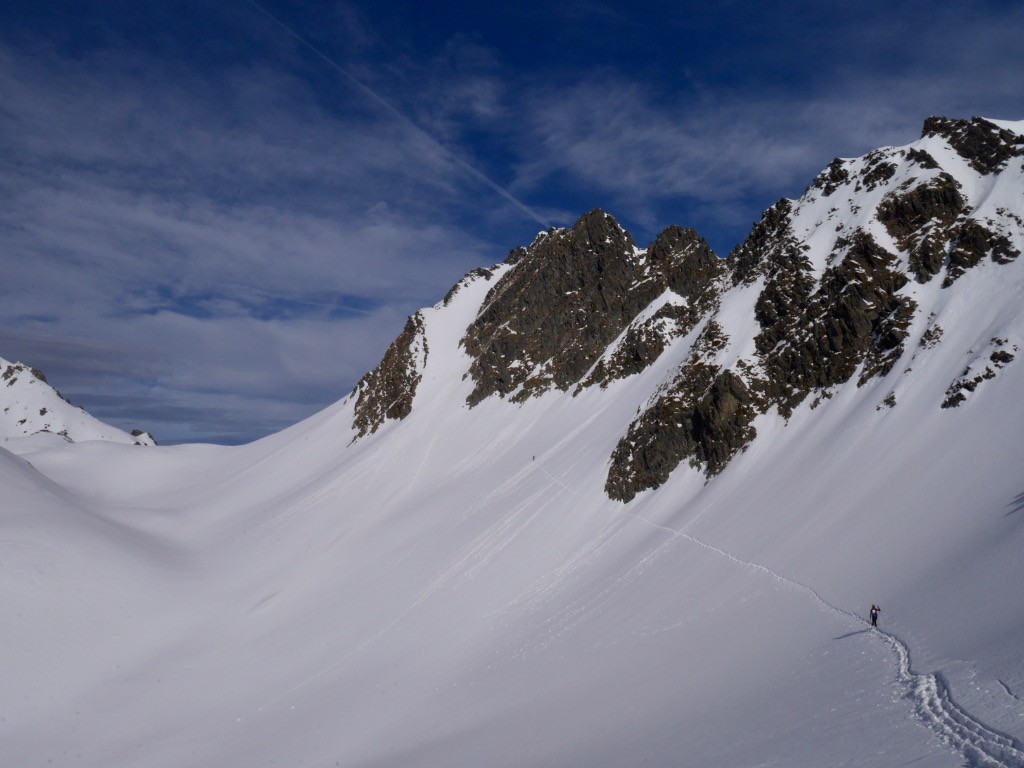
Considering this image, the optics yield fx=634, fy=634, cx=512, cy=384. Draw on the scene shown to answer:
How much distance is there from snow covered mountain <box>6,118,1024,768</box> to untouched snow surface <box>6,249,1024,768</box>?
20 cm

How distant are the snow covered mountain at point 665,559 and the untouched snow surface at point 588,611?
0.64 feet

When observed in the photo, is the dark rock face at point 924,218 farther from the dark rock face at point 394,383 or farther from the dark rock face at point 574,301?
the dark rock face at point 394,383

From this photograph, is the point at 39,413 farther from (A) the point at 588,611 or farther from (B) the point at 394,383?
(A) the point at 588,611

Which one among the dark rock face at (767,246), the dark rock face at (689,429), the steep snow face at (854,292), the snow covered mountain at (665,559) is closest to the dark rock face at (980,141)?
the steep snow face at (854,292)

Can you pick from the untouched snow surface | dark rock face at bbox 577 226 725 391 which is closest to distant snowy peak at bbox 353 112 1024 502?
dark rock face at bbox 577 226 725 391

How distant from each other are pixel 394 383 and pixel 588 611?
68413 millimetres

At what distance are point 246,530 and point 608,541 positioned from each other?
163 ft

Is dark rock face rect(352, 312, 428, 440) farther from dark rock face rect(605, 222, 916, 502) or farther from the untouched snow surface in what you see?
dark rock face rect(605, 222, 916, 502)

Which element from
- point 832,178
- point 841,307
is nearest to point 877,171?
point 832,178

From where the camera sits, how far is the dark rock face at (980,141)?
4779 centimetres

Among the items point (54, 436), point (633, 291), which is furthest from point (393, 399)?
point (54, 436)

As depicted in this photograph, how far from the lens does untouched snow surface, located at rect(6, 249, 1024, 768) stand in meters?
17.9

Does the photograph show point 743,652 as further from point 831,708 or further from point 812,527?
point 812,527

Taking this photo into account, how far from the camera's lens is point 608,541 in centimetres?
4572
